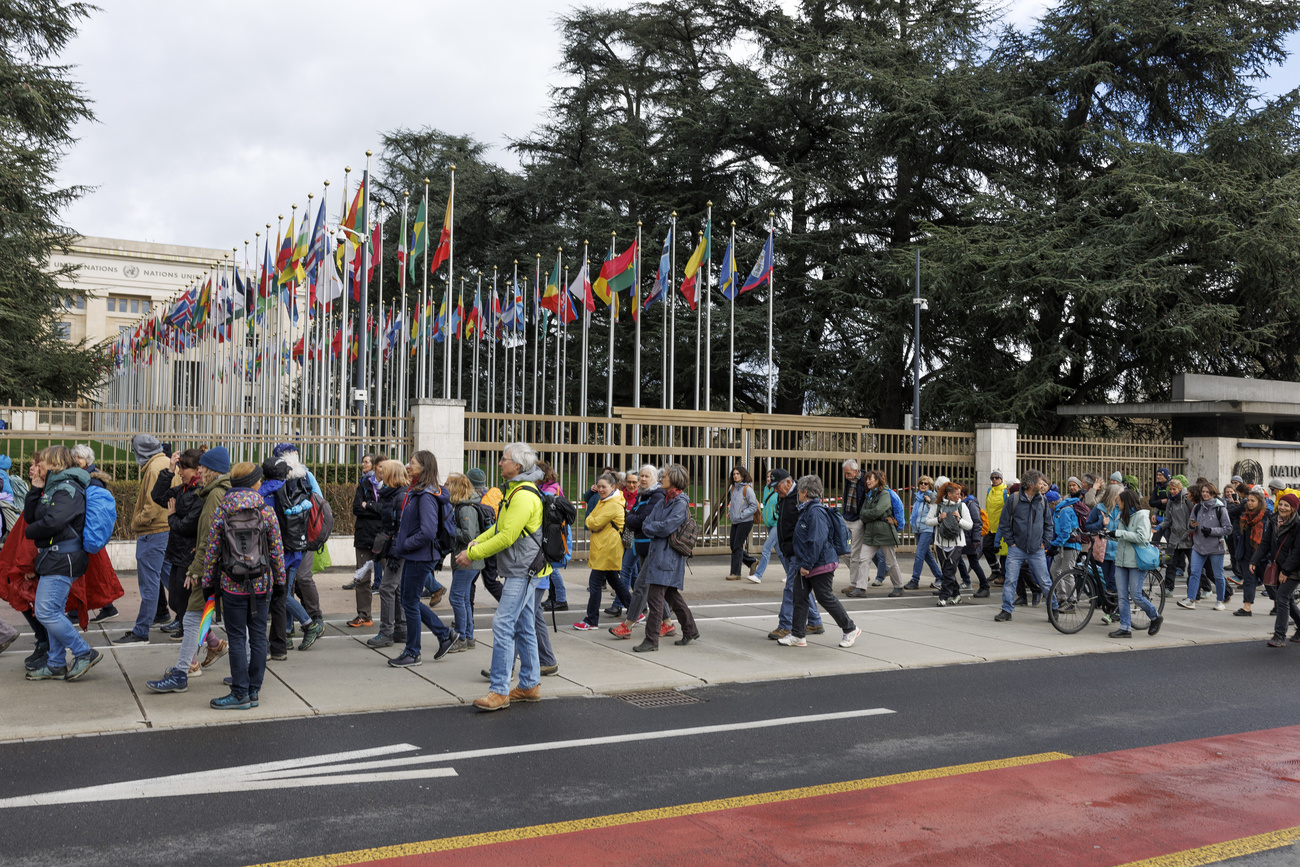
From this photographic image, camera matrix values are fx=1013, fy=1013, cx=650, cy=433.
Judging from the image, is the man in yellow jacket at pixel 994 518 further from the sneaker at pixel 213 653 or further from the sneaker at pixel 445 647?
the sneaker at pixel 213 653

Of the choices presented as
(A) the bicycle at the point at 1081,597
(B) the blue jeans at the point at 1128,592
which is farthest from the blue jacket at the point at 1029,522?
(B) the blue jeans at the point at 1128,592

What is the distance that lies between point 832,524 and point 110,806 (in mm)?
6626

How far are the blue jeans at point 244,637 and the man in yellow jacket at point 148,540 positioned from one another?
2.81m

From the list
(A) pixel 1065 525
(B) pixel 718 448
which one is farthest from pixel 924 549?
(B) pixel 718 448

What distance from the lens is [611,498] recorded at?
33.8ft

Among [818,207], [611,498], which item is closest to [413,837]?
[611,498]

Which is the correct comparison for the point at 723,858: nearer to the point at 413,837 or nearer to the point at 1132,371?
the point at 413,837

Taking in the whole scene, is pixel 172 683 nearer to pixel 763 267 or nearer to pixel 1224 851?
pixel 1224 851

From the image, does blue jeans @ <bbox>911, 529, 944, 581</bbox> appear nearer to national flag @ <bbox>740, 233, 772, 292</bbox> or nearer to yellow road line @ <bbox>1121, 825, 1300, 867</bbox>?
yellow road line @ <bbox>1121, 825, 1300, 867</bbox>

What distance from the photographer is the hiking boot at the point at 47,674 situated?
7.45 meters

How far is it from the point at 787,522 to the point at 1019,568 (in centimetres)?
345

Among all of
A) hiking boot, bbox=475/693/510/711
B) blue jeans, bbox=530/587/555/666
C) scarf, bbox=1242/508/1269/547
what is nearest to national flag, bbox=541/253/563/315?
scarf, bbox=1242/508/1269/547

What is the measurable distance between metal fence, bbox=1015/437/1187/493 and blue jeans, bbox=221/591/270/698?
56.5 feet

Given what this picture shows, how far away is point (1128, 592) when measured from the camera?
1116 cm
